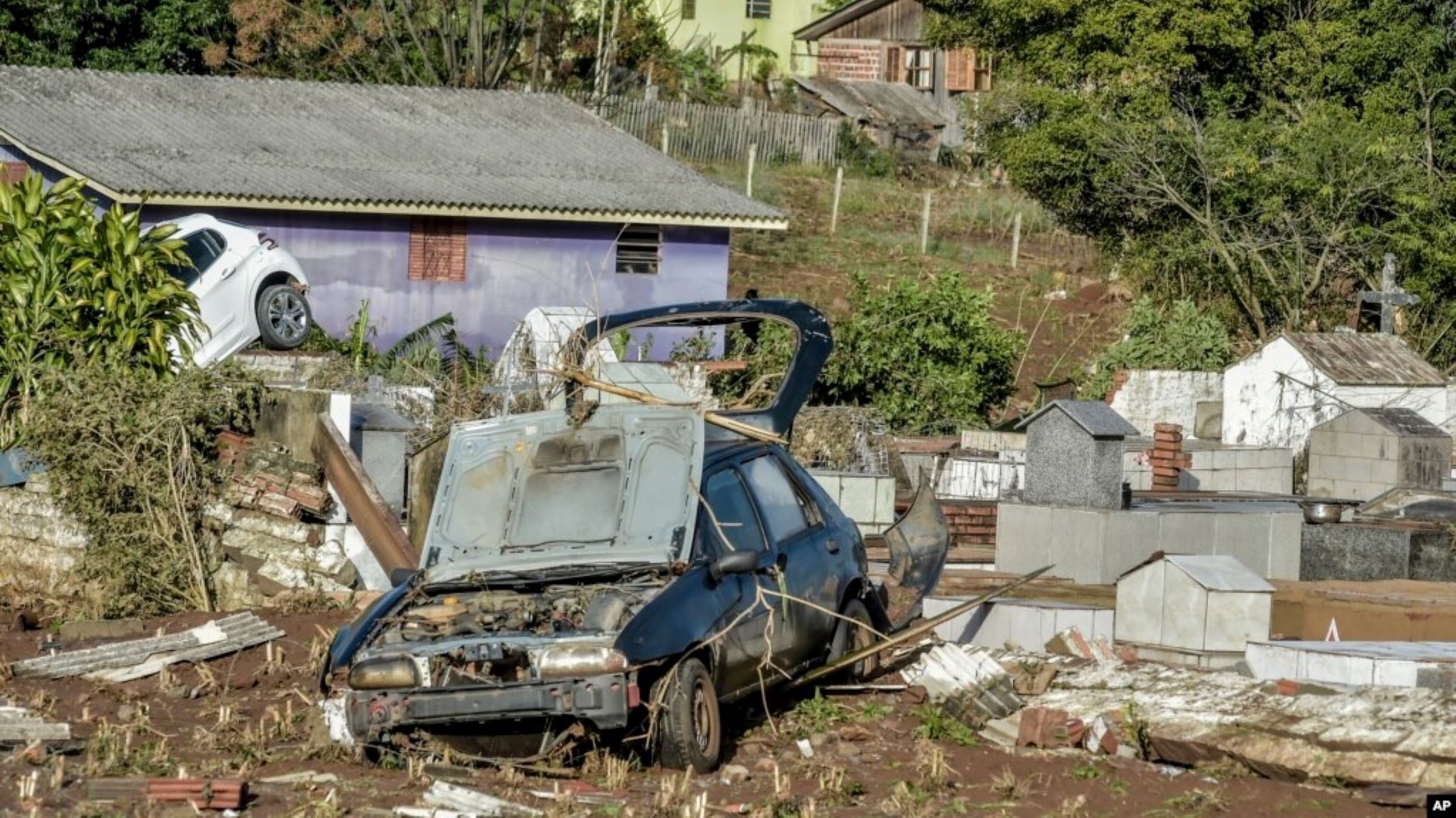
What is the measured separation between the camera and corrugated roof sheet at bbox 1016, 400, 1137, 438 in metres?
13.6

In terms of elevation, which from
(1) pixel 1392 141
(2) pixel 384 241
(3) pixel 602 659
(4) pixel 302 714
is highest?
(1) pixel 1392 141

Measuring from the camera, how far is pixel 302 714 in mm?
10594

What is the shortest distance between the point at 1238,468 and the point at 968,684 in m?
11.3

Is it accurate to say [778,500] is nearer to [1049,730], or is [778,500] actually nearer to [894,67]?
[1049,730]

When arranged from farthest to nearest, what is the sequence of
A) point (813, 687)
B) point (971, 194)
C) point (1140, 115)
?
point (971, 194) < point (1140, 115) < point (813, 687)

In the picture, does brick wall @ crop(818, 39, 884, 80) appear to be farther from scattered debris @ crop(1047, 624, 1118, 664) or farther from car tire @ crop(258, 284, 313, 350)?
scattered debris @ crop(1047, 624, 1118, 664)

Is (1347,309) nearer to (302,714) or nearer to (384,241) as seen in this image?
(384,241)

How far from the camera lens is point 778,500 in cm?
1077

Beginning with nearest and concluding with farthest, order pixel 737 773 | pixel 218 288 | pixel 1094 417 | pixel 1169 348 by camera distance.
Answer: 1. pixel 737 773
2. pixel 1094 417
3. pixel 218 288
4. pixel 1169 348

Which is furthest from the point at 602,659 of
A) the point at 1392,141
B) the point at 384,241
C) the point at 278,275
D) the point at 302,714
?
the point at 1392,141

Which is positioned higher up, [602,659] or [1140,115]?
[1140,115]

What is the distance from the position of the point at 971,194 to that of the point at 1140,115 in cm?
1352

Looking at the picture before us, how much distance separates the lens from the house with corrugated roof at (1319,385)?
21797mm

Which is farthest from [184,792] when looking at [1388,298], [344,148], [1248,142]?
[1248,142]
